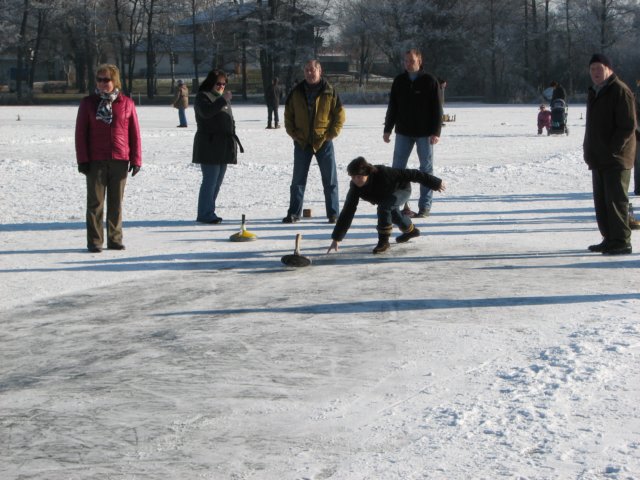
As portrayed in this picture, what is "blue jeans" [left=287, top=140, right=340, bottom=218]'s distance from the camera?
1100cm

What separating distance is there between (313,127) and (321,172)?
1.56 ft

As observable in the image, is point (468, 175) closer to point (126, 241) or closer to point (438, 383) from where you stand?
point (126, 241)

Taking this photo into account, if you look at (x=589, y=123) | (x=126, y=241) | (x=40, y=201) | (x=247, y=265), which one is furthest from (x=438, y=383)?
(x=40, y=201)

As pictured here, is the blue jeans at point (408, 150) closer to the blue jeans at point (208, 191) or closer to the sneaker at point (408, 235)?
the sneaker at point (408, 235)

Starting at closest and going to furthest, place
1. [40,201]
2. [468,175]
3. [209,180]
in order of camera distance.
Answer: [209,180] → [40,201] → [468,175]

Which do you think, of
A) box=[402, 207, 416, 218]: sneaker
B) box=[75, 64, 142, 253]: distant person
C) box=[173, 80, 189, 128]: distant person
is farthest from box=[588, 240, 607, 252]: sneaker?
box=[173, 80, 189, 128]: distant person

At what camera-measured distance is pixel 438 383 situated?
5.15 m

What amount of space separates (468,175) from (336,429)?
480 inches

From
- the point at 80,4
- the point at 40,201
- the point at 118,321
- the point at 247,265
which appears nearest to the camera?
the point at 118,321

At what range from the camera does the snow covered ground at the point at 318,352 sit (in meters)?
4.21

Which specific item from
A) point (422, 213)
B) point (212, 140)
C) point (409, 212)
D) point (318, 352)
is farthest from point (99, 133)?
point (318, 352)

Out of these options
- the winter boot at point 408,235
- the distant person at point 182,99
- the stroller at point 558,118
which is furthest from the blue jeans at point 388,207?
the distant person at point 182,99

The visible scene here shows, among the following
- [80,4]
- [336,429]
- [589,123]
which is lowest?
[336,429]

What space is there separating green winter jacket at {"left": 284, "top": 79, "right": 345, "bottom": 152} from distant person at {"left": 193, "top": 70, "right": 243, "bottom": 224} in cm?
64
